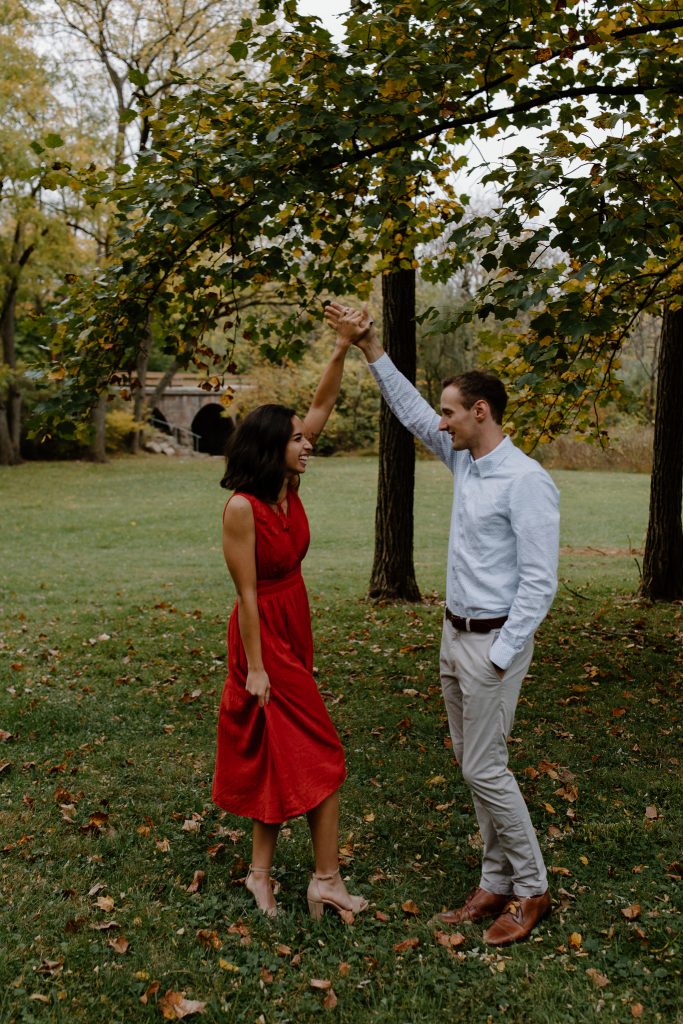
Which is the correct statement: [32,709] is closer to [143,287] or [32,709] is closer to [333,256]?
[143,287]

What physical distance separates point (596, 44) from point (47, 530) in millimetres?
16020

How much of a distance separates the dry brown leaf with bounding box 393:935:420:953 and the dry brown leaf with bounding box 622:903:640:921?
0.93 metres

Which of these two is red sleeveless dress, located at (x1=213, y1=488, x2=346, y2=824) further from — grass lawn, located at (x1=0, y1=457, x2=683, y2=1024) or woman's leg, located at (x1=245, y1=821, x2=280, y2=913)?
grass lawn, located at (x1=0, y1=457, x2=683, y2=1024)

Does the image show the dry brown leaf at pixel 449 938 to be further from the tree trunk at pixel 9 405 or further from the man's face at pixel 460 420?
the tree trunk at pixel 9 405

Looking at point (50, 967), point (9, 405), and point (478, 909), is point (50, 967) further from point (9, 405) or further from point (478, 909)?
point (9, 405)

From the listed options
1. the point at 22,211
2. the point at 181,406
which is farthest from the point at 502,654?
the point at 181,406

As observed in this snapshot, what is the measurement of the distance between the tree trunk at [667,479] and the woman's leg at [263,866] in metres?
7.26

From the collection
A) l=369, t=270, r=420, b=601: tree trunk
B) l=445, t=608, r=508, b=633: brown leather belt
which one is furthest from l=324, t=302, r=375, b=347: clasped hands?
l=369, t=270, r=420, b=601: tree trunk

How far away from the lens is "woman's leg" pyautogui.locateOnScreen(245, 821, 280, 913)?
3947 millimetres

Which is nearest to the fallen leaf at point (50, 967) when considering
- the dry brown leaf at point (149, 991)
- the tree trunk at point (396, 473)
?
the dry brown leaf at point (149, 991)

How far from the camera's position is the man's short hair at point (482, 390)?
3693 millimetres

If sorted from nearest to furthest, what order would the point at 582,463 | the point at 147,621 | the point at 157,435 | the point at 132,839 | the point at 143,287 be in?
the point at 132,839
the point at 143,287
the point at 147,621
the point at 582,463
the point at 157,435

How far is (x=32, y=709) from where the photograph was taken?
661cm

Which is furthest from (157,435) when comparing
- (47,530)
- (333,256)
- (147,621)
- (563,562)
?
(333,256)
